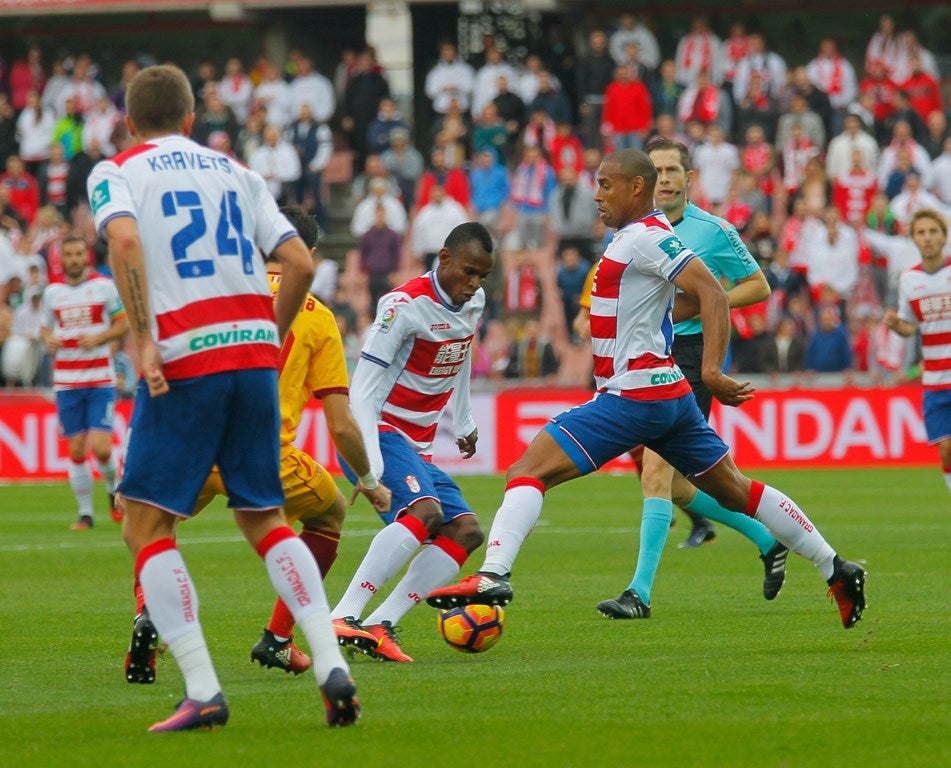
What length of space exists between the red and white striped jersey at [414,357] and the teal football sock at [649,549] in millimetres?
1774

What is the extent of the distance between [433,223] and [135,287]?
2003 centimetres

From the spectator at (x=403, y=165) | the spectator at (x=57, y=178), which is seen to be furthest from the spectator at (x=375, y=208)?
the spectator at (x=57, y=178)

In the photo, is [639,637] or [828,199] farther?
[828,199]

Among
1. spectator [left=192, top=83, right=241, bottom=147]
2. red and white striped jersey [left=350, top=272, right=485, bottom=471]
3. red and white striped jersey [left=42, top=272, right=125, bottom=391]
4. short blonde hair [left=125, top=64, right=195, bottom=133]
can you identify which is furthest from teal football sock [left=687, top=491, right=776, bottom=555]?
spectator [left=192, top=83, right=241, bottom=147]

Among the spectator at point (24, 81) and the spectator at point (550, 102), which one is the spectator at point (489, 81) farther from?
the spectator at point (24, 81)

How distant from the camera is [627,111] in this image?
26.6m

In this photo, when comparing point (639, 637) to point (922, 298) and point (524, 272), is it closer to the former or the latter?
point (922, 298)

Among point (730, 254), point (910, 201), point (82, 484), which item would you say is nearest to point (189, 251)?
point (730, 254)

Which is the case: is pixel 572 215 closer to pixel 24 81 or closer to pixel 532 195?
pixel 532 195

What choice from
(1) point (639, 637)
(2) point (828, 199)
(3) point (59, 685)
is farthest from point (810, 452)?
(3) point (59, 685)

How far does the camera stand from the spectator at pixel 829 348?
2262cm

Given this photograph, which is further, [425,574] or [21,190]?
[21,190]

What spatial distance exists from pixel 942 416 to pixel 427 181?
1491cm

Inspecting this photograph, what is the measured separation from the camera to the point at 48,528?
1605 centimetres
